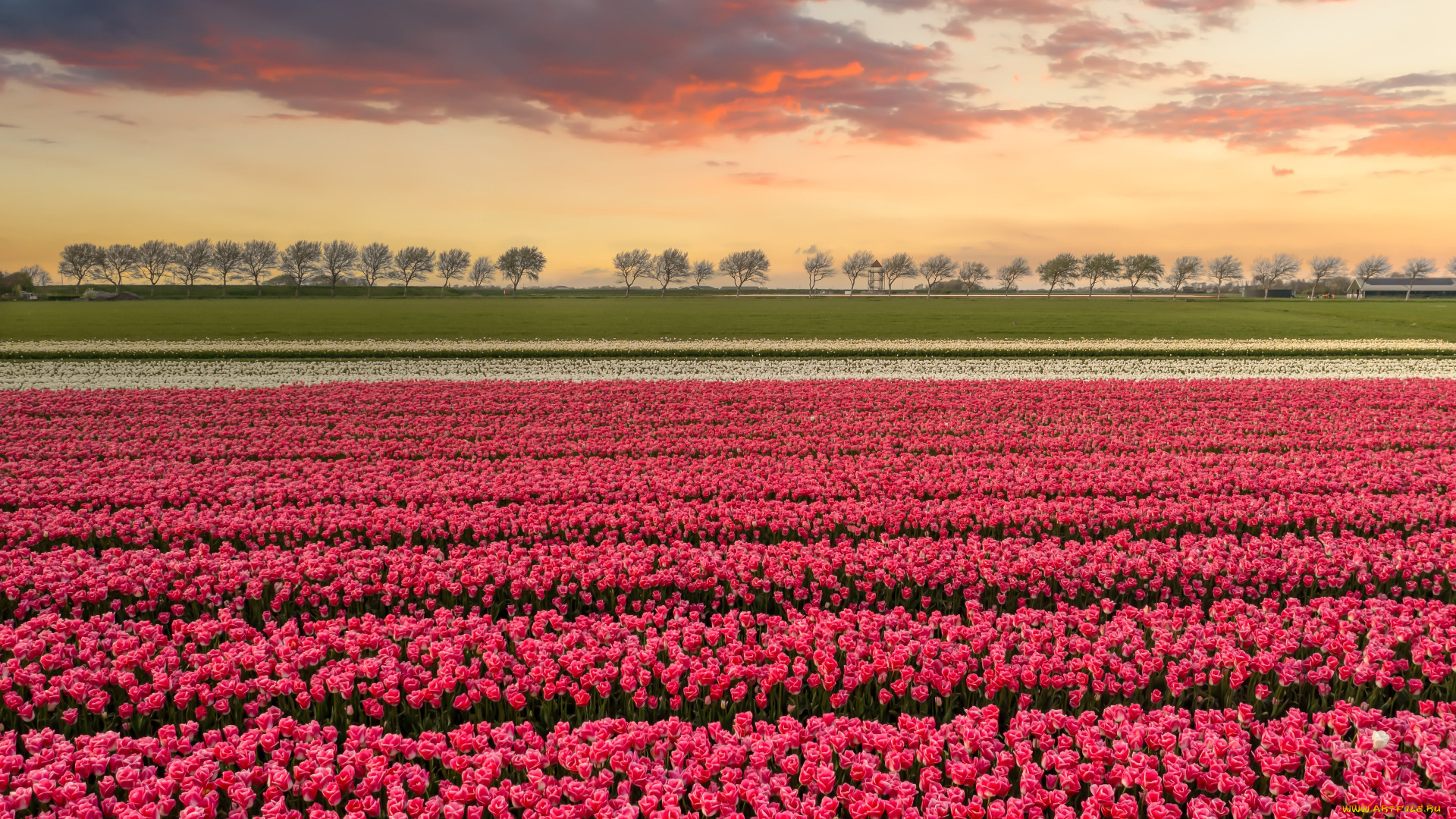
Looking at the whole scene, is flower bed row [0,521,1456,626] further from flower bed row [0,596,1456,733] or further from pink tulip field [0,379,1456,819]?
flower bed row [0,596,1456,733]

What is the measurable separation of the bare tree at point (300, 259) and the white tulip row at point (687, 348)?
129 metres

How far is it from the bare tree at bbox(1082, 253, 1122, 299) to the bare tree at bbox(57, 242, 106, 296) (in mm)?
210363

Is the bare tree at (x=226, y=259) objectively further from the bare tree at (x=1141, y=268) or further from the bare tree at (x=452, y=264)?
the bare tree at (x=1141, y=268)

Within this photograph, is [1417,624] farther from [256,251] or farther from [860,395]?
[256,251]

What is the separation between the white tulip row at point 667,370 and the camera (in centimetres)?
2641

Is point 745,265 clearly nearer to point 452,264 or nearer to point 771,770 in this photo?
point 452,264

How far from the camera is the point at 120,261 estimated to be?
160 meters

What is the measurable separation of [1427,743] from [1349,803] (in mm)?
982

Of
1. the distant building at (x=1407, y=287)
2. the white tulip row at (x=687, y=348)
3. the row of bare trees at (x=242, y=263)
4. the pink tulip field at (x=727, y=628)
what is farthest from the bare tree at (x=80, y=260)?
the distant building at (x=1407, y=287)

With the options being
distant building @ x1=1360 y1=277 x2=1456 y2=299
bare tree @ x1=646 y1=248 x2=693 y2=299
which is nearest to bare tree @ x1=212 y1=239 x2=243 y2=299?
bare tree @ x1=646 y1=248 x2=693 y2=299

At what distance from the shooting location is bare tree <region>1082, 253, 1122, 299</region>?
178 meters

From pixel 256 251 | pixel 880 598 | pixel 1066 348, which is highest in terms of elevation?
pixel 256 251

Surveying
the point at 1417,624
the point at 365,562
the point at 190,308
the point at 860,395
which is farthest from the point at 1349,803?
the point at 190,308

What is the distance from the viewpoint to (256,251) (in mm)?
160250
